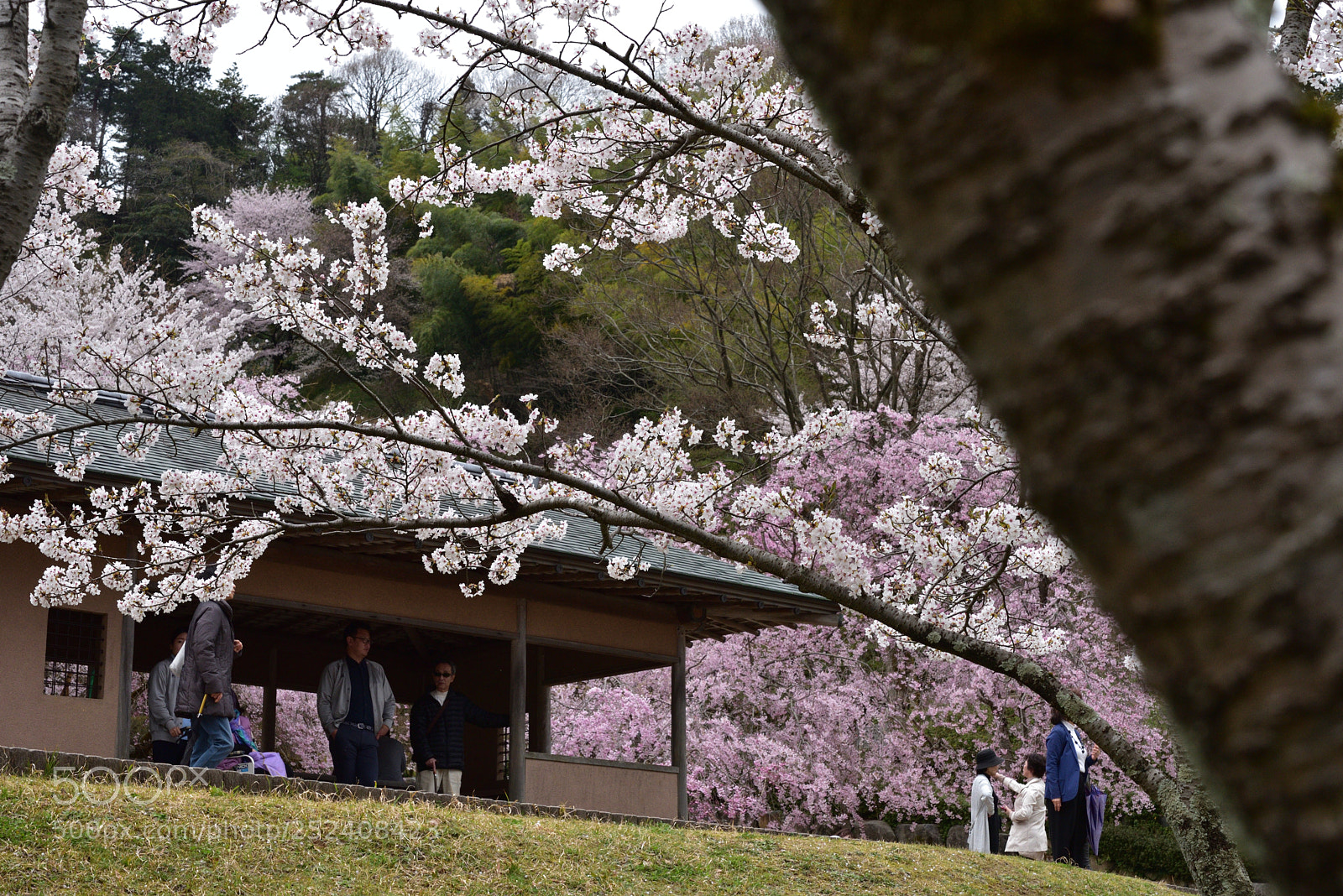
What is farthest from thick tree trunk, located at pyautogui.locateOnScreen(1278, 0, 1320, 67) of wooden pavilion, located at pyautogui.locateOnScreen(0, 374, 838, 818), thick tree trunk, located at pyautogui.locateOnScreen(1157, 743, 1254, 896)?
wooden pavilion, located at pyautogui.locateOnScreen(0, 374, 838, 818)

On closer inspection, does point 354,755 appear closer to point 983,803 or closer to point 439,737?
point 439,737

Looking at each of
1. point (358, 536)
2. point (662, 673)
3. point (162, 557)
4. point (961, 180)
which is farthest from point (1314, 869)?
point (662, 673)

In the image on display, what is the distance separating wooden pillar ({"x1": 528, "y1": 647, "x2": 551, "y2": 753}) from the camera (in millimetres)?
12695

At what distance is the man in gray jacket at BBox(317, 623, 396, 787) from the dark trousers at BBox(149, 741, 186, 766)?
3.20 feet

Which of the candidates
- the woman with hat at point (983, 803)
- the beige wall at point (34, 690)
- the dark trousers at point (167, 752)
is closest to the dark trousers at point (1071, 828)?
the woman with hat at point (983, 803)

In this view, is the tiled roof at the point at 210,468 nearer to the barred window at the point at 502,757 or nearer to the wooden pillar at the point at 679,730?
the wooden pillar at the point at 679,730

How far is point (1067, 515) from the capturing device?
0.74 m

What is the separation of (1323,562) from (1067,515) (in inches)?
6.0

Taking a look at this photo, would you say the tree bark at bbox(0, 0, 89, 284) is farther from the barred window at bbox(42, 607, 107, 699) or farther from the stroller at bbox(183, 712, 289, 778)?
the barred window at bbox(42, 607, 107, 699)

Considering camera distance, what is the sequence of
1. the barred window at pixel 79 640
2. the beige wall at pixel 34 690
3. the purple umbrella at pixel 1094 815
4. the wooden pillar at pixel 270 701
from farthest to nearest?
the wooden pillar at pixel 270 701 → the purple umbrella at pixel 1094 815 → the barred window at pixel 79 640 → the beige wall at pixel 34 690

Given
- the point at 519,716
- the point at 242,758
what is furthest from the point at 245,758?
the point at 519,716

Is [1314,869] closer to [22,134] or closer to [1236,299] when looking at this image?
[1236,299]

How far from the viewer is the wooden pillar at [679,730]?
11672 mm

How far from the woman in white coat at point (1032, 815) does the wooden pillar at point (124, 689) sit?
295 inches
